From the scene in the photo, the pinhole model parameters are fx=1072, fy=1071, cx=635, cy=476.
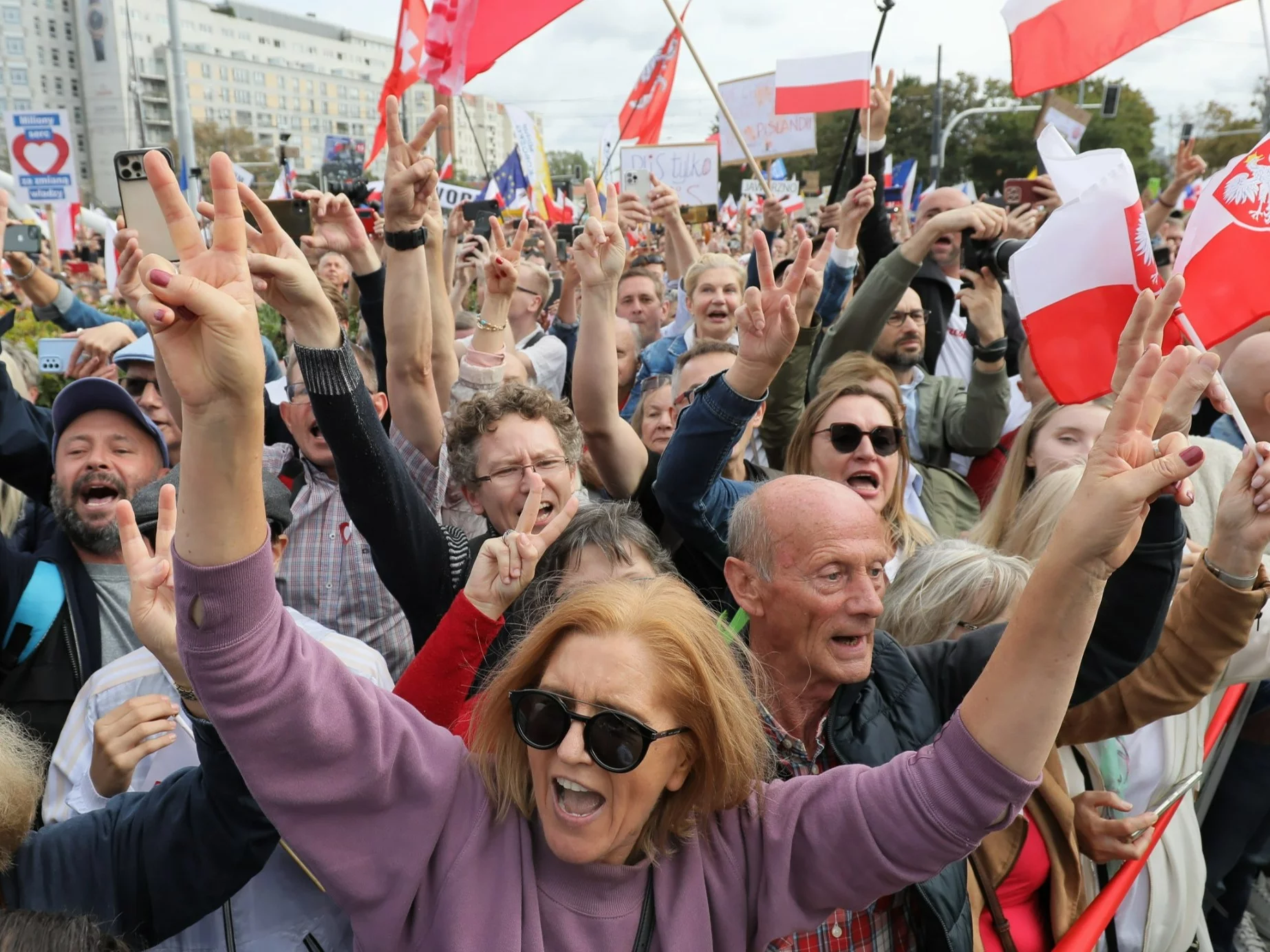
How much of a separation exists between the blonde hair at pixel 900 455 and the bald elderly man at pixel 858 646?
1050mm

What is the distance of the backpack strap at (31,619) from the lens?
8.43 ft

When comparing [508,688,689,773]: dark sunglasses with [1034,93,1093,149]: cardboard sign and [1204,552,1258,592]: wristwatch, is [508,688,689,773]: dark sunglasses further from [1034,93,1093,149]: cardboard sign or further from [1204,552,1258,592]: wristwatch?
[1034,93,1093,149]: cardboard sign

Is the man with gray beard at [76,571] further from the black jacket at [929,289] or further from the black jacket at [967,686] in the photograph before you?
the black jacket at [929,289]

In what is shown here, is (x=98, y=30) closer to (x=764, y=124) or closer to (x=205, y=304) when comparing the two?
(x=764, y=124)

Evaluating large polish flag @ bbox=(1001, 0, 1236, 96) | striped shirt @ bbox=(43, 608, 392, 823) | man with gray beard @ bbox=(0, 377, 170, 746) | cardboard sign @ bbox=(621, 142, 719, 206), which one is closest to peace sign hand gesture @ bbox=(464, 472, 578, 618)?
striped shirt @ bbox=(43, 608, 392, 823)

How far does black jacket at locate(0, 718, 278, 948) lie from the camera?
1.71m

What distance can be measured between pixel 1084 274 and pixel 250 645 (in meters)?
2.21

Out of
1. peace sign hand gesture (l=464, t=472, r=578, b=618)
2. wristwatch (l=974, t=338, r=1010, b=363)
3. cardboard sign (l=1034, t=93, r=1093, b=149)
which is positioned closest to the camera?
peace sign hand gesture (l=464, t=472, r=578, b=618)

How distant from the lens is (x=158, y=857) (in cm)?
175

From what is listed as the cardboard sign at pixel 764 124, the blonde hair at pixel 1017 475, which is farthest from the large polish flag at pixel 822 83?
the blonde hair at pixel 1017 475

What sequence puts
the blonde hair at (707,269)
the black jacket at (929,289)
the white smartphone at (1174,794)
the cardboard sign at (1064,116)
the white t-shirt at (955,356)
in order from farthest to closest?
1. the cardboard sign at (1064,116)
2. the black jacket at (929,289)
3. the white t-shirt at (955,356)
4. the blonde hair at (707,269)
5. the white smartphone at (1174,794)

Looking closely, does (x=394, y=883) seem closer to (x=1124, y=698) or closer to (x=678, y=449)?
(x=678, y=449)

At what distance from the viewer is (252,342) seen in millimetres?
1285

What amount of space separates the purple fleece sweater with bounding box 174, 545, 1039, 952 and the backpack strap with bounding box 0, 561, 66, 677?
1.51 meters
